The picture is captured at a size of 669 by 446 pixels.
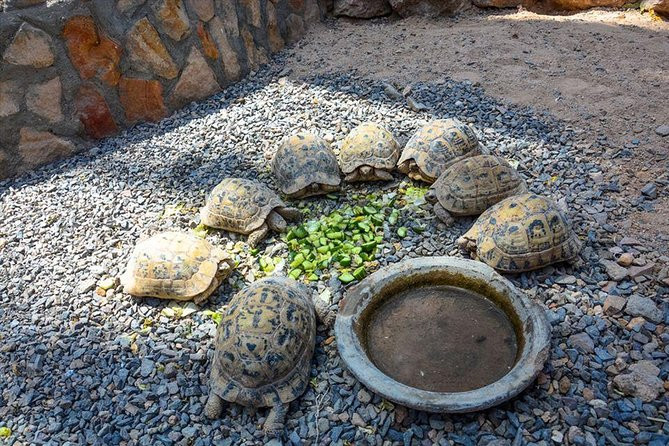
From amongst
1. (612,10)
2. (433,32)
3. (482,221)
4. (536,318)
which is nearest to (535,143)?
(482,221)

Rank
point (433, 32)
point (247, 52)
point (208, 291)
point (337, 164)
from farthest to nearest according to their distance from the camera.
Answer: point (433, 32)
point (247, 52)
point (337, 164)
point (208, 291)

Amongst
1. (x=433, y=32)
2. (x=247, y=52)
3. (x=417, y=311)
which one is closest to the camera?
(x=417, y=311)

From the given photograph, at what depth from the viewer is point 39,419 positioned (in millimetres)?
3111

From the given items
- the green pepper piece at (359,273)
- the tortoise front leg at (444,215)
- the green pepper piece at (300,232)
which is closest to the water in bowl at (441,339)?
the green pepper piece at (359,273)

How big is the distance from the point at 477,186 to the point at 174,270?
2314mm

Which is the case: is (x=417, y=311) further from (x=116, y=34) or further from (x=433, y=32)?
(x=433, y=32)

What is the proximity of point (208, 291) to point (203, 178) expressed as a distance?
1.56 meters

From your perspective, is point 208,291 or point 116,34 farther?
point 116,34

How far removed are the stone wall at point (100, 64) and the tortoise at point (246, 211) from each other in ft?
6.62

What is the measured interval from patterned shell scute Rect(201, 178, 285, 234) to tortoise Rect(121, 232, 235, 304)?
424mm

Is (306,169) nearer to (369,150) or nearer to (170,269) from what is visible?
(369,150)

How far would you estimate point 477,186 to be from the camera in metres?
4.11

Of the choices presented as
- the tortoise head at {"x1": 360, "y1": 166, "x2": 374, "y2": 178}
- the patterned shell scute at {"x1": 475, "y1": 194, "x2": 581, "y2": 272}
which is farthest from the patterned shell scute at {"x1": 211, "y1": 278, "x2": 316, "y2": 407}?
the tortoise head at {"x1": 360, "y1": 166, "x2": 374, "y2": 178}

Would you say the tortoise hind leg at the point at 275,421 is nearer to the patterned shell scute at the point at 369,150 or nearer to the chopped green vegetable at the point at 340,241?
the chopped green vegetable at the point at 340,241
